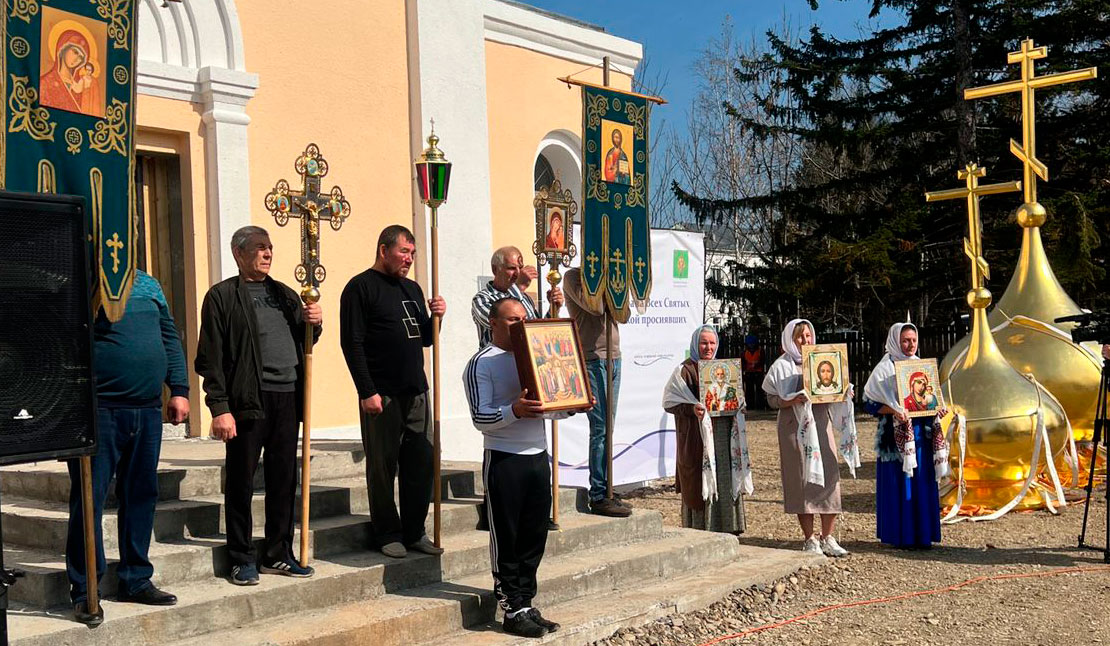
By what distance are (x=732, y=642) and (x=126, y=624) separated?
329 cm

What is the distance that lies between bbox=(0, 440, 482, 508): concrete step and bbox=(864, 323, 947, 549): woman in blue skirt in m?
3.43

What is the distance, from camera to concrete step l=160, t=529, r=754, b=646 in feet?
17.5

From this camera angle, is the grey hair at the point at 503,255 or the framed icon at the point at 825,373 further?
the framed icon at the point at 825,373

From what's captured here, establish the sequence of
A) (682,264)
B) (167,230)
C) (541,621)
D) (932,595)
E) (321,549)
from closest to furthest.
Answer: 1. (541,621)
2. (321,549)
3. (932,595)
4. (167,230)
5. (682,264)

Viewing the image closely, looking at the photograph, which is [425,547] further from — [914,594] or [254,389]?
[914,594]

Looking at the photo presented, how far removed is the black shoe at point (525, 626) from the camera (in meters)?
5.77

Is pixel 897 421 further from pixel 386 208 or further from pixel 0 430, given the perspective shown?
pixel 0 430

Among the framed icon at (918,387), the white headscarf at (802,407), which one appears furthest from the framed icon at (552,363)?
the framed icon at (918,387)

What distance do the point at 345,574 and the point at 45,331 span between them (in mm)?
2447

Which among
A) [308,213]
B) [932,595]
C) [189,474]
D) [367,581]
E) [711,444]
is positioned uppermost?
[308,213]

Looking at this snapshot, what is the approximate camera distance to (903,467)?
8.89 meters

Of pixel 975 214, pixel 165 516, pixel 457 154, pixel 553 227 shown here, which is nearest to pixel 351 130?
pixel 457 154

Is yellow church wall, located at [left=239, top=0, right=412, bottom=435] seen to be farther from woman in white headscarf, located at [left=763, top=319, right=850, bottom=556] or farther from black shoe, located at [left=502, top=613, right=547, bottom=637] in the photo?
black shoe, located at [left=502, top=613, right=547, bottom=637]

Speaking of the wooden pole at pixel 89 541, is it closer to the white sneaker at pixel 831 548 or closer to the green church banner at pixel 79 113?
the green church banner at pixel 79 113
